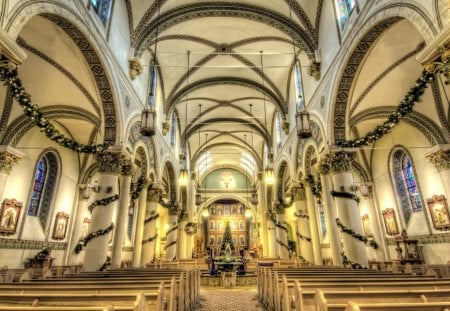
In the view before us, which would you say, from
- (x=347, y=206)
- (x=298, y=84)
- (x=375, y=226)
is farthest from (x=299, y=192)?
(x=298, y=84)

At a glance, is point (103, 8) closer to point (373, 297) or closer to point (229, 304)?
point (229, 304)

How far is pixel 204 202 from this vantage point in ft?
122

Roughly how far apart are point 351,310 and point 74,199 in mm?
18479

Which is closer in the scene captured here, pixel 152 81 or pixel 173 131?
pixel 152 81

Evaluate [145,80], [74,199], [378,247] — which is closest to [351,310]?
[145,80]

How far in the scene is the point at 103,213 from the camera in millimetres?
9789

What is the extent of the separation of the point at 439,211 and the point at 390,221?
140 inches

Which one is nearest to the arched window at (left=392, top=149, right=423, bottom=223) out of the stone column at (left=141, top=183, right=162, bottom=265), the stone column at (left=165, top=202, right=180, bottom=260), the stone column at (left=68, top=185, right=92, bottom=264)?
the stone column at (left=141, top=183, right=162, bottom=265)

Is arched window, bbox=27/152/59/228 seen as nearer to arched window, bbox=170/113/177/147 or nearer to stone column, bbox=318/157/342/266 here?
arched window, bbox=170/113/177/147

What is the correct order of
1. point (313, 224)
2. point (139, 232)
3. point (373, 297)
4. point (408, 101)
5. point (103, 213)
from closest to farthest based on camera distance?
1. point (373, 297)
2. point (408, 101)
3. point (103, 213)
4. point (139, 232)
5. point (313, 224)

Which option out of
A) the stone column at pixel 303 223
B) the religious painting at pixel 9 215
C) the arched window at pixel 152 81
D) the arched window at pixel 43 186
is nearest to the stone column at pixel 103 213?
the arched window at pixel 152 81

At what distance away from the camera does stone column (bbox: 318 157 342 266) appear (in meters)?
10.7

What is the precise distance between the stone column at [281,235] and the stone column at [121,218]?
495 inches

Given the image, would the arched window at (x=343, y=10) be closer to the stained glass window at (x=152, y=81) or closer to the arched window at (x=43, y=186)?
the stained glass window at (x=152, y=81)
